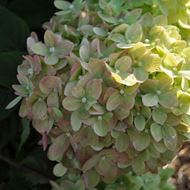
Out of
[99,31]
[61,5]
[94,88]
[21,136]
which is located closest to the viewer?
[94,88]

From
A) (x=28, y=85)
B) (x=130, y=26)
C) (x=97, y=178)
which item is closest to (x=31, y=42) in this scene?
(x=28, y=85)

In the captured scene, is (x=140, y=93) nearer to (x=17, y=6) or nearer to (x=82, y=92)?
(x=82, y=92)

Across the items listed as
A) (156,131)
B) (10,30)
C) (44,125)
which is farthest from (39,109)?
(10,30)

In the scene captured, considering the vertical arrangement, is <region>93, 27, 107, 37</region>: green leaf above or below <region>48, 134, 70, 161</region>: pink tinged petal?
above

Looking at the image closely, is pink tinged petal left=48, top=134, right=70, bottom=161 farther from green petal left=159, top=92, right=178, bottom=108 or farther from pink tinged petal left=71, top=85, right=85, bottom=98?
green petal left=159, top=92, right=178, bottom=108

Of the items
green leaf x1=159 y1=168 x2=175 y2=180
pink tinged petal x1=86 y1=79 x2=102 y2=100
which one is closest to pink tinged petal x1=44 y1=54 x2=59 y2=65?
pink tinged petal x1=86 y1=79 x2=102 y2=100

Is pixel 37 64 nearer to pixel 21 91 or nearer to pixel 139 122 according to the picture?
pixel 21 91

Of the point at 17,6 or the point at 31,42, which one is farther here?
the point at 17,6
